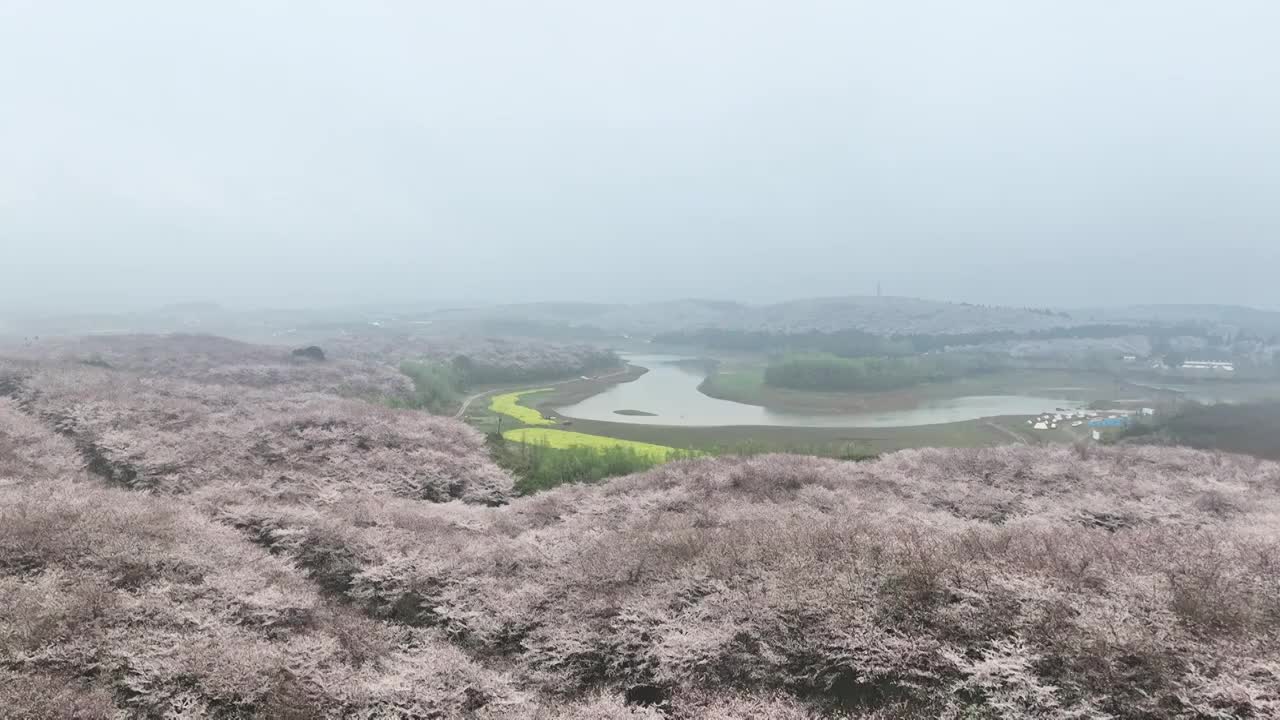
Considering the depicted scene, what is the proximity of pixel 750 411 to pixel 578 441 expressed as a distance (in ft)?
83.0

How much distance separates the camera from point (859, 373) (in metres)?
80.7

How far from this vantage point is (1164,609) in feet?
36.2

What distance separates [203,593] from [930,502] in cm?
2481

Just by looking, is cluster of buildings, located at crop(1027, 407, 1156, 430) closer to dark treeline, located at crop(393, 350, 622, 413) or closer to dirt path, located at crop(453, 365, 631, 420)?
dirt path, located at crop(453, 365, 631, 420)

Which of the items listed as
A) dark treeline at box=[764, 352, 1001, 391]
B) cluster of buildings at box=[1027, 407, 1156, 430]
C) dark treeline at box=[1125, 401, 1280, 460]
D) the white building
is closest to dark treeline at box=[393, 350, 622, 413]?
dark treeline at box=[764, 352, 1001, 391]

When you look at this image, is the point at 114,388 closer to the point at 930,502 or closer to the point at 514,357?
the point at 930,502

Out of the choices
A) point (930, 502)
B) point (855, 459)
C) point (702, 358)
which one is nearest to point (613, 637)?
point (930, 502)

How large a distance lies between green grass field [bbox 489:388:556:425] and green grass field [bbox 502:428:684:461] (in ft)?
16.4

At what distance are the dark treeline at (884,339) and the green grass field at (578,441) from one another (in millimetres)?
79086

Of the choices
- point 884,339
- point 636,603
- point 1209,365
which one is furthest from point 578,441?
point 884,339

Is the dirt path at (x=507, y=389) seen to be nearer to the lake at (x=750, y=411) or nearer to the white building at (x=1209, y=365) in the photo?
the lake at (x=750, y=411)

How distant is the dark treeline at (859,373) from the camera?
79250mm

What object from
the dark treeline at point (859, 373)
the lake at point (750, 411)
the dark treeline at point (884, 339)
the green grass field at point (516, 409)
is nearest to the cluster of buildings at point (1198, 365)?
the dark treeline at point (884, 339)

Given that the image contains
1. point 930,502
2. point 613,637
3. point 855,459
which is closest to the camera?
point 613,637
